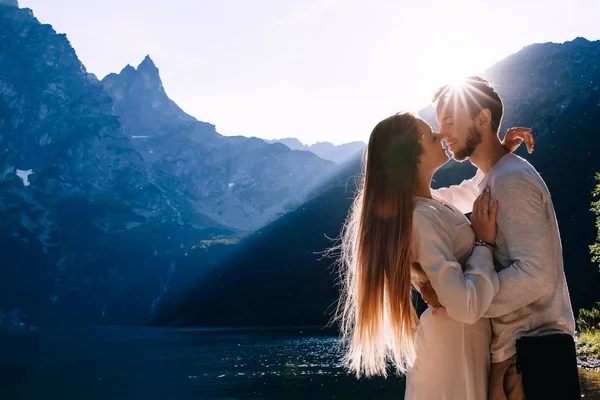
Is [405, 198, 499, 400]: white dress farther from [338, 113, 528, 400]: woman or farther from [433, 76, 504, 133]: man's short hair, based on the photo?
[433, 76, 504, 133]: man's short hair

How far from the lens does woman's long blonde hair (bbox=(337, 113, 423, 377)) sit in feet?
13.8

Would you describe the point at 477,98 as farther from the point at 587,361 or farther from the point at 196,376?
the point at 196,376

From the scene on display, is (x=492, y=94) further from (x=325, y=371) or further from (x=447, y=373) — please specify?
(x=325, y=371)

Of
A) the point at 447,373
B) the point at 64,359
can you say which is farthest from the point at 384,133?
the point at 64,359

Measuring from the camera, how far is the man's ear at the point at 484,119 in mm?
4547

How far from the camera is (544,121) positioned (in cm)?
17762

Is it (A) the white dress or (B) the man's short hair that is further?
(B) the man's short hair

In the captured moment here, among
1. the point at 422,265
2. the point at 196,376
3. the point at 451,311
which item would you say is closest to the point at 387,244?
the point at 422,265

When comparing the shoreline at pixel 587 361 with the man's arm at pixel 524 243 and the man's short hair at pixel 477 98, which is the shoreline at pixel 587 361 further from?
the man's arm at pixel 524 243

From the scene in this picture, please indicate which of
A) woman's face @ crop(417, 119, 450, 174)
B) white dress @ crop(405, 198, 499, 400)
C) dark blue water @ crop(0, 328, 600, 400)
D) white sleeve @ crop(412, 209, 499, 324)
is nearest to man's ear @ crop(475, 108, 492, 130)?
woman's face @ crop(417, 119, 450, 174)

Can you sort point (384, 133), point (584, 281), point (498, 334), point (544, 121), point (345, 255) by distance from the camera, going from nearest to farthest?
point (498, 334), point (384, 133), point (345, 255), point (584, 281), point (544, 121)

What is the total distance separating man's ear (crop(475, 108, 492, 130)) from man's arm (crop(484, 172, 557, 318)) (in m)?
0.70

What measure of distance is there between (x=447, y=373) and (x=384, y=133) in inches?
76.6

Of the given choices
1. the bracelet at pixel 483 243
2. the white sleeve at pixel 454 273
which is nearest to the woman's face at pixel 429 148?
the white sleeve at pixel 454 273
